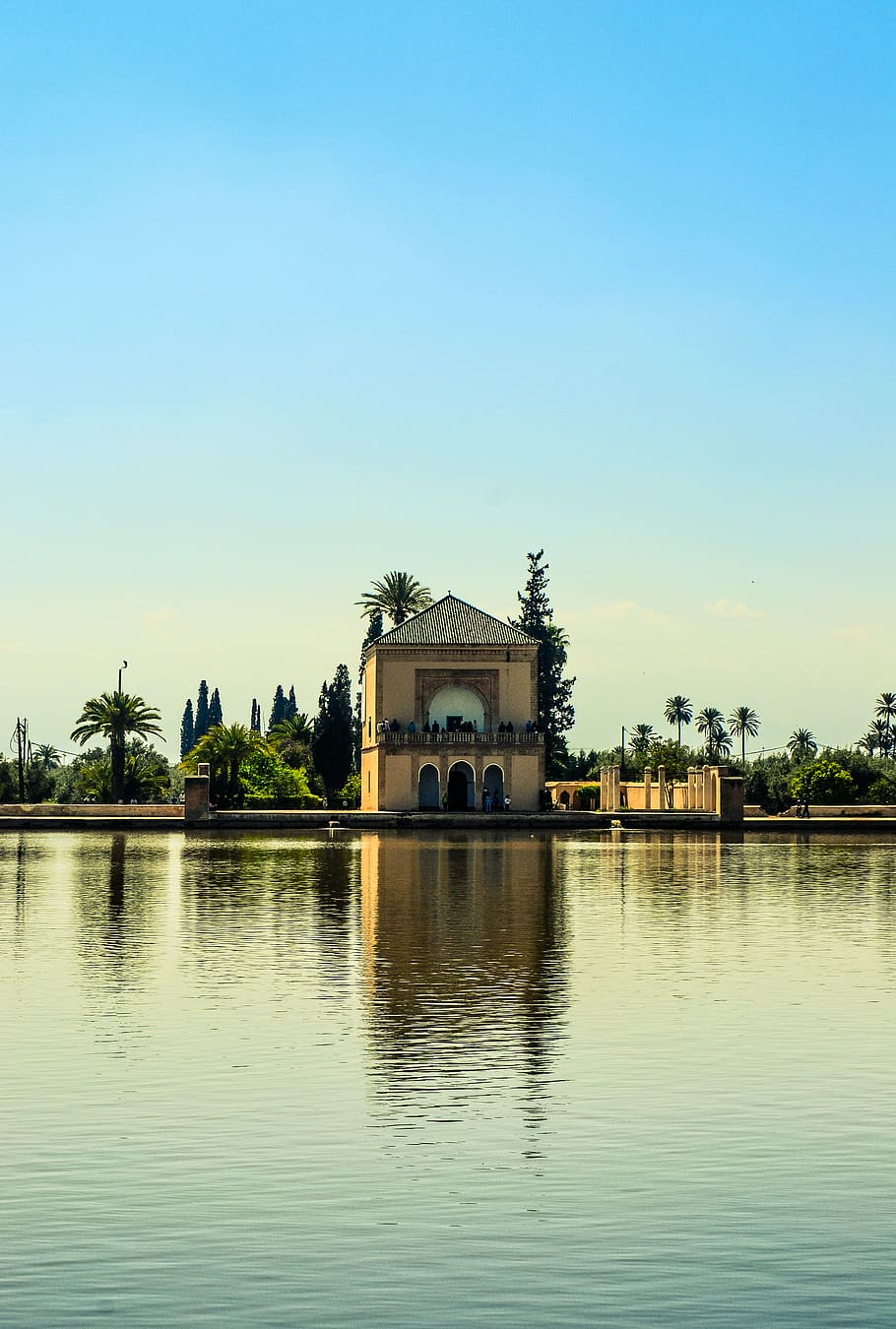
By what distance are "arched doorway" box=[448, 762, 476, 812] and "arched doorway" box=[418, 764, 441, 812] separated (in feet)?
2.11

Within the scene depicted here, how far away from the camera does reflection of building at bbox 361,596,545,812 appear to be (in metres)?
77.3

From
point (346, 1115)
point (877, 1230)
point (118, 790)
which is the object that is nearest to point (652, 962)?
point (346, 1115)

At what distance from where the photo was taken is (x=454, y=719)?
3127 inches

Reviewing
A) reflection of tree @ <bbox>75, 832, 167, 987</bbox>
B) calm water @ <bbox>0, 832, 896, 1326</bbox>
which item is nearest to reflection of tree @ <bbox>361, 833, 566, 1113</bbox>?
calm water @ <bbox>0, 832, 896, 1326</bbox>

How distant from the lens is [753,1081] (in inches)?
467

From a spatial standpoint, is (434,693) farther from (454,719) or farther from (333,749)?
(333,749)

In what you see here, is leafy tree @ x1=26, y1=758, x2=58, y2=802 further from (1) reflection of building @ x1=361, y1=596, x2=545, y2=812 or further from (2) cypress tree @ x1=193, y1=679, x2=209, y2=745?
(2) cypress tree @ x1=193, y1=679, x2=209, y2=745

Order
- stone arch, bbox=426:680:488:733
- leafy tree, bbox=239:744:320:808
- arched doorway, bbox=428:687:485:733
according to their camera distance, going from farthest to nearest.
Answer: leafy tree, bbox=239:744:320:808 < arched doorway, bbox=428:687:485:733 < stone arch, bbox=426:680:488:733

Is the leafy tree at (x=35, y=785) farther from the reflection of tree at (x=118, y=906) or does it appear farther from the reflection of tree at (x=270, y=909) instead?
the reflection of tree at (x=270, y=909)

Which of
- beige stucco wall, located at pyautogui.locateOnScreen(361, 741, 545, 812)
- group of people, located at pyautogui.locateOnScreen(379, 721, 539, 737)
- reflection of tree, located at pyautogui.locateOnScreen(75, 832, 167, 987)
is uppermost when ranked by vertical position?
group of people, located at pyautogui.locateOnScreen(379, 721, 539, 737)

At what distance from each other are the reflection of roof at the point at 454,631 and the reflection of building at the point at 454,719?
78 mm

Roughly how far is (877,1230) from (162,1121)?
15.0 ft

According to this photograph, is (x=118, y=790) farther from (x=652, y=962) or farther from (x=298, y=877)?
(x=652, y=962)

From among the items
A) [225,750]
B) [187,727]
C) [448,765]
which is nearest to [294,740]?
[225,750]
